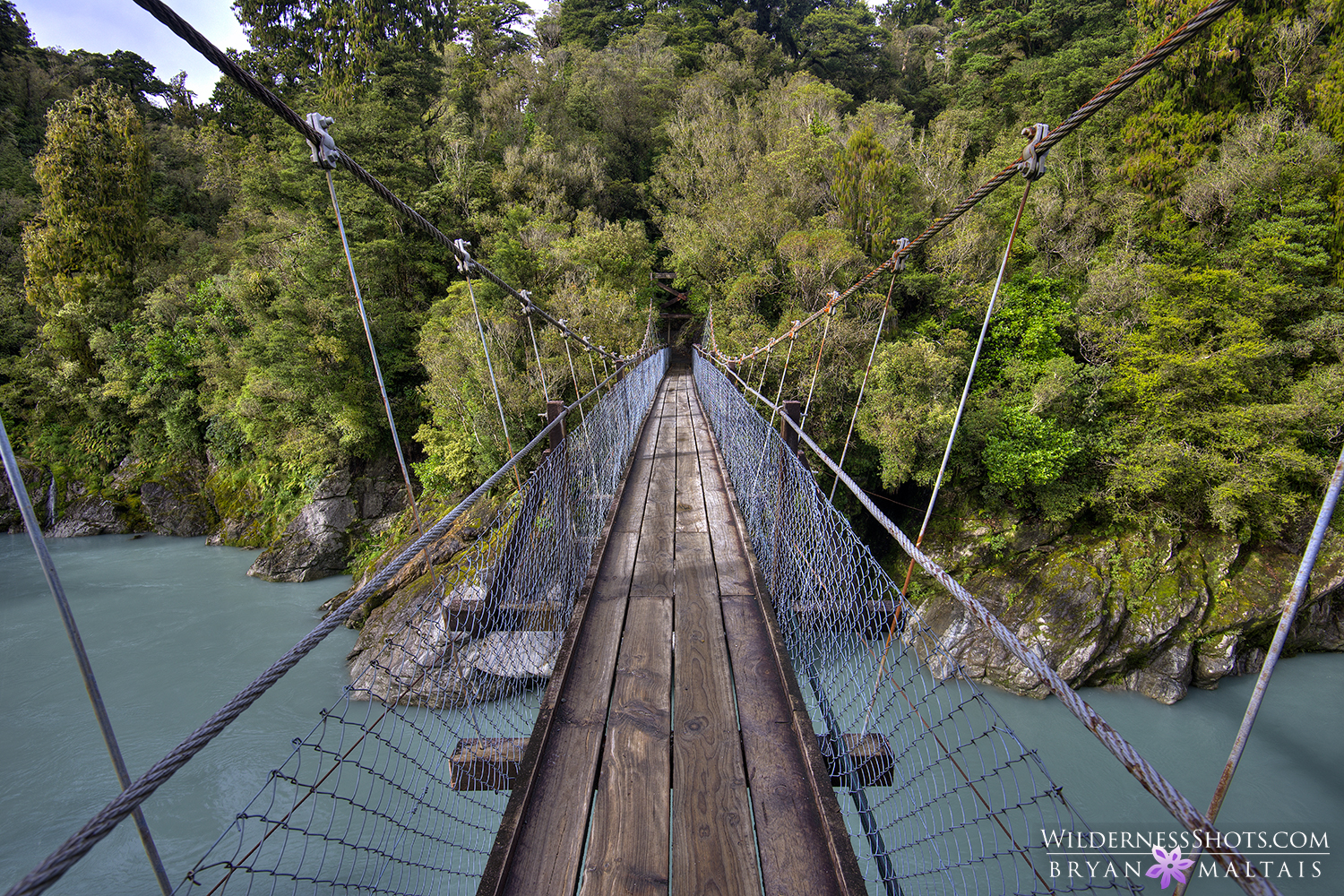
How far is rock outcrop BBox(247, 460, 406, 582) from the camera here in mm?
8953

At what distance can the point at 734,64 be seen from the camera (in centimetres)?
1906

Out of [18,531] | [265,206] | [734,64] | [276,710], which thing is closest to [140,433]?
[18,531]

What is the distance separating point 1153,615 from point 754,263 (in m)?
9.13

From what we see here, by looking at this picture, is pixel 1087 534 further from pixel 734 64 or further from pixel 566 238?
pixel 734 64

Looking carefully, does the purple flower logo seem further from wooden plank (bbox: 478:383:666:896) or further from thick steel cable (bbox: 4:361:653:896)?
thick steel cable (bbox: 4:361:653:896)

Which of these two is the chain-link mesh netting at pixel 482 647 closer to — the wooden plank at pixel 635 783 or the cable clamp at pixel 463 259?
the wooden plank at pixel 635 783

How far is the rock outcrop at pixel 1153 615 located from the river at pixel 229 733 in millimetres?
317

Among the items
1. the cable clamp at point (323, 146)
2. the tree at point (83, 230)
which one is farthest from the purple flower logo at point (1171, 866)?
the tree at point (83, 230)

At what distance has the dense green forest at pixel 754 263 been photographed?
797 centimetres

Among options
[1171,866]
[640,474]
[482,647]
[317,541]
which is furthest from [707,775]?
[317,541]

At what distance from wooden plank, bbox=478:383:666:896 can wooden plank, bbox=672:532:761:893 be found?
0.22 m

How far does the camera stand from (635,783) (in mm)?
1310

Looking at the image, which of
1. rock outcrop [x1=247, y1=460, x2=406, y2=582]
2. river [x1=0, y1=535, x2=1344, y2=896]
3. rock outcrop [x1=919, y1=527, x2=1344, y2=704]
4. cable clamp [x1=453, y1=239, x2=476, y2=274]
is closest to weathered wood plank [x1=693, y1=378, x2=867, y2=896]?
cable clamp [x1=453, y1=239, x2=476, y2=274]

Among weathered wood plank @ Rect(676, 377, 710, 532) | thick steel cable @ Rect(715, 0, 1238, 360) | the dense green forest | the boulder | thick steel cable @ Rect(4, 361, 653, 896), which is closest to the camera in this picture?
thick steel cable @ Rect(4, 361, 653, 896)
